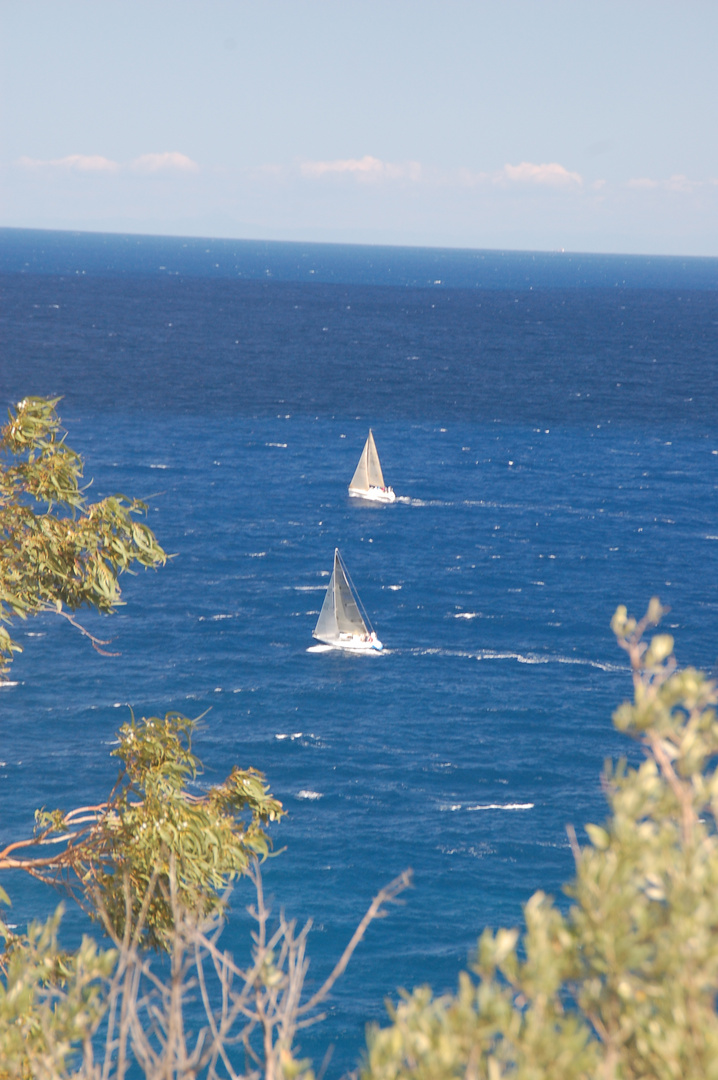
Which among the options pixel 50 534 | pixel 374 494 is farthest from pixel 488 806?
pixel 374 494

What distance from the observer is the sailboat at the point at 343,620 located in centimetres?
7256

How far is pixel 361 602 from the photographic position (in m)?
79.9

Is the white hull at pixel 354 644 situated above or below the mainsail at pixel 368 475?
below

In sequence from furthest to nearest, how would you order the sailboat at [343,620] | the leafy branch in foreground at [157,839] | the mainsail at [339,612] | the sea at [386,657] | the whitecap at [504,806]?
1. the mainsail at [339,612]
2. the sailboat at [343,620]
3. the whitecap at [504,806]
4. the sea at [386,657]
5. the leafy branch in foreground at [157,839]

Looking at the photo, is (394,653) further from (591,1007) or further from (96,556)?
(591,1007)

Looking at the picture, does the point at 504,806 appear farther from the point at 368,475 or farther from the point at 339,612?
the point at 368,475

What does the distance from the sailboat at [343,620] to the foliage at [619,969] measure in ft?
211

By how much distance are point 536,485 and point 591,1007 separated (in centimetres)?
11054

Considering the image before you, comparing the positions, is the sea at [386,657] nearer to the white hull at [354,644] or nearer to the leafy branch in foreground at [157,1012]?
the white hull at [354,644]

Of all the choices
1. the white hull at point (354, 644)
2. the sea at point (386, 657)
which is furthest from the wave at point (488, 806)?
the white hull at point (354, 644)

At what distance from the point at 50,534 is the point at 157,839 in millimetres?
5236

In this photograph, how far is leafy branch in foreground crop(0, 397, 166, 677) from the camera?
16.8 metres

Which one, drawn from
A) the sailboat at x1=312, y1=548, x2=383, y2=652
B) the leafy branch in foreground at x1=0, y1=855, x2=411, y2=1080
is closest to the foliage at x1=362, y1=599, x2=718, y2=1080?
the leafy branch in foreground at x1=0, y1=855, x2=411, y2=1080

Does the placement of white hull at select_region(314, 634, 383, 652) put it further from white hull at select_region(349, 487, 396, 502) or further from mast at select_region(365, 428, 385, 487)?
mast at select_region(365, 428, 385, 487)
